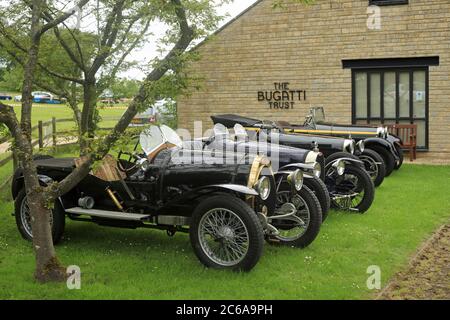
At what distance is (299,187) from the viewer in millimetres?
7035

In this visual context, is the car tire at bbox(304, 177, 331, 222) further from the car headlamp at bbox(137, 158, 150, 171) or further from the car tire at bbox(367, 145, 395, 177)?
the car tire at bbox(367, 145, 395, 177)

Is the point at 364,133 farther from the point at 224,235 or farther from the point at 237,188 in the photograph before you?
the point at 224,235

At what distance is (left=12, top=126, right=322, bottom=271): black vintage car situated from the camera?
605 centimetres

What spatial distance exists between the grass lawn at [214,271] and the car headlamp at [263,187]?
2.39ft

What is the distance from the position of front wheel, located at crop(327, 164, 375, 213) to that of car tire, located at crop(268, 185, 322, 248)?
205cm

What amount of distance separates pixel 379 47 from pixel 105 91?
799 centimetres

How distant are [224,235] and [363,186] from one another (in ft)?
12.8

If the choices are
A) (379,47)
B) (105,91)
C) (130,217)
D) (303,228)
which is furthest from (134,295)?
(379,47)

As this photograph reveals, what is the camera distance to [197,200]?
21.6ft

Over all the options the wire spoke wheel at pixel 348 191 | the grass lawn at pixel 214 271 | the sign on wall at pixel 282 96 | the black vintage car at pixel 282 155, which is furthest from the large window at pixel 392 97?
the black vintage car at pixel 282 155

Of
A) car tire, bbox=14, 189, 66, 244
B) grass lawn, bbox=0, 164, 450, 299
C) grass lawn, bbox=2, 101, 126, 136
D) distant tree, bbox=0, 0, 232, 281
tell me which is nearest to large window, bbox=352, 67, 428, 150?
grass lawn, bbox=2, 101, 126, 136

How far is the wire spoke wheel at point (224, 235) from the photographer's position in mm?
6016

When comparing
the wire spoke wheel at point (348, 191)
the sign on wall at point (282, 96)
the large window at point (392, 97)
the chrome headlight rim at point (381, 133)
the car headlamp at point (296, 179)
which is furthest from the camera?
the sign on wall at point (282, 96)

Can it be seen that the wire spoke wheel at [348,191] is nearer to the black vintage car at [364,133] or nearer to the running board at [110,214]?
the black vintage car at [364,133]
